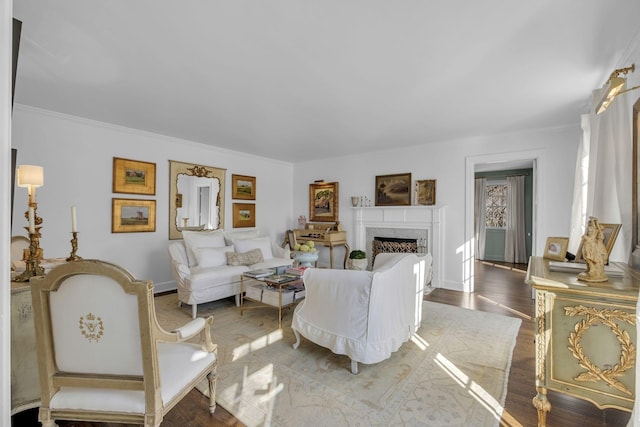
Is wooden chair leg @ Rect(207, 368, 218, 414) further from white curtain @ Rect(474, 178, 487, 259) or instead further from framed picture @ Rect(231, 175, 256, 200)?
white curtain @ Rect(474, 178, 487, 259)

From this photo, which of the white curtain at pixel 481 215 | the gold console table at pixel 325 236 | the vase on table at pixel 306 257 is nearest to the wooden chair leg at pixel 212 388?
the vase on table at pixel 306 257

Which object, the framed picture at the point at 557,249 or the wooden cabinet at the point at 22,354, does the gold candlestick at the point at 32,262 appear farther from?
the framed picture at the point at 557,249

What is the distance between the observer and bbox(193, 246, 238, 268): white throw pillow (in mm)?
4082

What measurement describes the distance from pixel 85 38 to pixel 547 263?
3.79 meters

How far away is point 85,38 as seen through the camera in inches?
82.5

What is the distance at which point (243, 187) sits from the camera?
5973mm

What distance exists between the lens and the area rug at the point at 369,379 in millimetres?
1816

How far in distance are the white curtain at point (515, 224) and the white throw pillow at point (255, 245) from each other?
6.48 meters

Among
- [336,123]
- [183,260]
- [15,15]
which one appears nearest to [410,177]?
[336,123]

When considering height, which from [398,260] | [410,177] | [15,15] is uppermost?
[15,15]

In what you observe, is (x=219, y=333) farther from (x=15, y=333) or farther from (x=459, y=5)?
(x=459, y=5)

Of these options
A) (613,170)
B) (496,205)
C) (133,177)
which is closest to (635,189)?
(613,170)

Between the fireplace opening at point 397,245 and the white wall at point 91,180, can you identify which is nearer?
the white wall at point 91,180

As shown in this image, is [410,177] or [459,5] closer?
[459,5]
